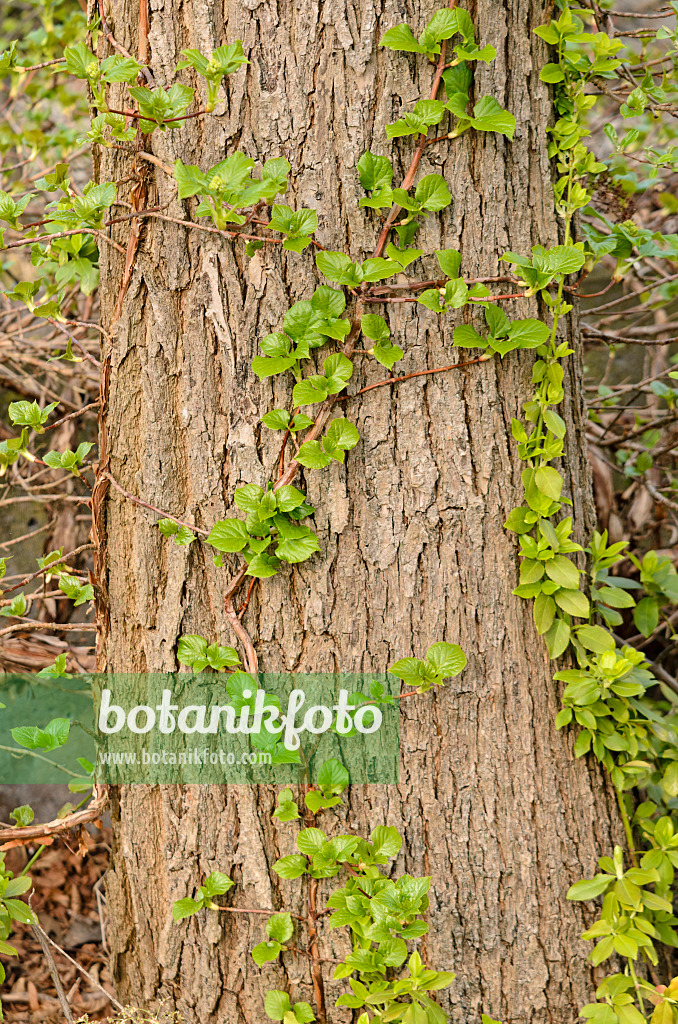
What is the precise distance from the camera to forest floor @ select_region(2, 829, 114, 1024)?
176cm

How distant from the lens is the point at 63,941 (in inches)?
76.6

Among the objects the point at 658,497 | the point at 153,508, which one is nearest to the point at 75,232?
the point at 153,508

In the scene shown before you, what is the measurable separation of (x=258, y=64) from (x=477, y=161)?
43 cm

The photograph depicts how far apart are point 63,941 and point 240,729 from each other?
109cm

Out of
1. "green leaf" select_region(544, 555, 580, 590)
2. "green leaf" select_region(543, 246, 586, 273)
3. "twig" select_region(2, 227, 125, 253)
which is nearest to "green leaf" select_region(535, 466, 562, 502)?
"green leaf" select_region(544, 555, 580, 590)

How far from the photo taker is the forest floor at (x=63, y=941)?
1756mm

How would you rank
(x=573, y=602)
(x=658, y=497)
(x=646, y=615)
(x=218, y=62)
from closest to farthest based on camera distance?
1. (x=218, y=62)
2. (x=573, y=602)
3. (x=646, y=615)
4. (x=658, y=497)

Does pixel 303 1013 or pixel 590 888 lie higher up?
pixel 590 888

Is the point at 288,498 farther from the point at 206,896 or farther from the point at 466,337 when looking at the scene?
the point at 206,896

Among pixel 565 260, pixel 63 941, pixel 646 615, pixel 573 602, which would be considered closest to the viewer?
pixel 565 260

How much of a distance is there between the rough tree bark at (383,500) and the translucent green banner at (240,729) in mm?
40

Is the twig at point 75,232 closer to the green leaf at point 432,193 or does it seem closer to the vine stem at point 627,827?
the green leaf at point 432,193

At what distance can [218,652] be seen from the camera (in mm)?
1353

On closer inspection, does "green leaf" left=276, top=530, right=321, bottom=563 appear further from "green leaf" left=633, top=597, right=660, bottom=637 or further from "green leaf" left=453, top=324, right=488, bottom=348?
"green leaf" left=633, top=597, right=660, bottom=637
